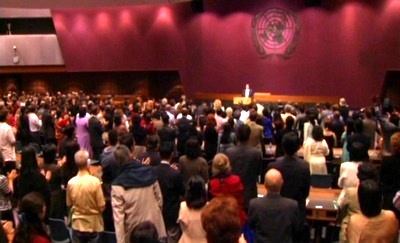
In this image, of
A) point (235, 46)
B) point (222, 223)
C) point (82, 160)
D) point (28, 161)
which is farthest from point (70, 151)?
point (235, 46)

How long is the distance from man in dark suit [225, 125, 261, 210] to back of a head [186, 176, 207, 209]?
1.66 m

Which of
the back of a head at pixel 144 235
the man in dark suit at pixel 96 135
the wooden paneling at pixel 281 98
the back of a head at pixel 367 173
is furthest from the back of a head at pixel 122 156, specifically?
the wooden paneling at pixel 281 98

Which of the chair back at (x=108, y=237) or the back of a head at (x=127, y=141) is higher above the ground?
the back of a head at (x=127, y=141)

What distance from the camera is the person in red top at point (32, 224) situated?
3.88 meters

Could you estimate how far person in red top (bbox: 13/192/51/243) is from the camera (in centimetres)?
388

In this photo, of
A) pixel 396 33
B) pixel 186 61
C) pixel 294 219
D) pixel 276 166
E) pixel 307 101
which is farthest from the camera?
pixel 186 61

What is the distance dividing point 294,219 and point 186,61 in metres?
19.6

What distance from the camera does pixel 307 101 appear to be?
21297mm

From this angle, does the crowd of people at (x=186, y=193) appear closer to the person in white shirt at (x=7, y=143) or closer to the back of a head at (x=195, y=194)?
the back of a head at (x=195, y=194)

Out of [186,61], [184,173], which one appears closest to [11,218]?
[184,173]

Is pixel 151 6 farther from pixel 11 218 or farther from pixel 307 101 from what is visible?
pixel 11 218

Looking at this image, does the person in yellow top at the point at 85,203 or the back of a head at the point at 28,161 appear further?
the back of a head at the point at 28,161

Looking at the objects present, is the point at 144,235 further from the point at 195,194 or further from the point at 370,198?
the point at 370,198

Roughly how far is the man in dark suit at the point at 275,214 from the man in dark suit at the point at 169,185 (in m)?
1.43
